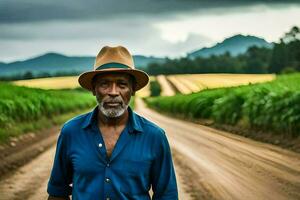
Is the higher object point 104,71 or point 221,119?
→ point 104,71

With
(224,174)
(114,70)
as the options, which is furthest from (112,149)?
(224,174)

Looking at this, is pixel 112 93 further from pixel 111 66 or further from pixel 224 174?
pixel 224 174

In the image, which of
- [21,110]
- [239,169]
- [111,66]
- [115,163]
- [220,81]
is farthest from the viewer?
[220,81]

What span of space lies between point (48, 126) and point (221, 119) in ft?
23.2

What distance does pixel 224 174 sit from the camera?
12578 mm

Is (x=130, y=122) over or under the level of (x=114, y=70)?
under

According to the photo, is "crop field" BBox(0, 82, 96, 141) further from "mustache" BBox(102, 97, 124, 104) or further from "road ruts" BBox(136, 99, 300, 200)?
"mustache" BBox(102, 97, 124, 104)

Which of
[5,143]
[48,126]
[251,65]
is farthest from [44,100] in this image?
[251,65]

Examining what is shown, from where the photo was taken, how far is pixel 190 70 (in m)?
124

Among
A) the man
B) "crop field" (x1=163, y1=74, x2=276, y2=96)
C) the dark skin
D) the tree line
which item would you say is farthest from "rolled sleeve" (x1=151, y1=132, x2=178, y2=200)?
the tree line

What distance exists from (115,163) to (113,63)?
0.61 meters

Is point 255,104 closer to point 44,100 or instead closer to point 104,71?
point 44,100

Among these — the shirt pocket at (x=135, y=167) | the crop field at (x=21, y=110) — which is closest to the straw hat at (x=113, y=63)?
the shirt pocket at (x=135, y=167)

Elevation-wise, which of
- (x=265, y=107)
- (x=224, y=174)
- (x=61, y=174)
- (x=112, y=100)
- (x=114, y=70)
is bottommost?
(x=224, y=174)
